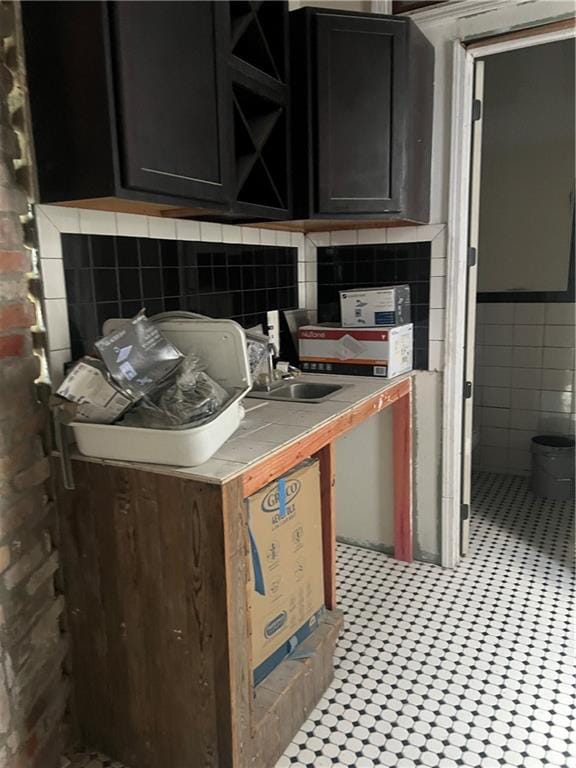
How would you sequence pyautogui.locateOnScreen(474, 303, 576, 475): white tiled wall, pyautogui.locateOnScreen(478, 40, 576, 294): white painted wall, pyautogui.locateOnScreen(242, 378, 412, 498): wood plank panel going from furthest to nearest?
pyautogui.locateOnScreen(474, 303, 576, 475): white tiled wall → pyautogui.locateOnScreen(478, 40, 576, 294): white painted wall → pyautogui.locateOnScreen(242, 378, 412, 498): wood plank panel

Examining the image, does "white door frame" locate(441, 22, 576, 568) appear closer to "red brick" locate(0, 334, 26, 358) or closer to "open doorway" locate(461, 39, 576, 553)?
"open doorway" locate(461, 39, 576, 553)

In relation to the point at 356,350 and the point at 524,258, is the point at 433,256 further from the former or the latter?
the point at 524,258

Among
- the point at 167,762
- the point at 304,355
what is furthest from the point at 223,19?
the point at 167,762

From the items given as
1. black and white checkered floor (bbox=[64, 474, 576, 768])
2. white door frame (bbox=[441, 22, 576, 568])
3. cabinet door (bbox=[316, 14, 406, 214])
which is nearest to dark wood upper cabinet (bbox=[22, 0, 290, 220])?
cabinet door (bbox=[316, 14, 406, 214])

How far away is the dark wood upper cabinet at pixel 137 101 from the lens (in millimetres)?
1312

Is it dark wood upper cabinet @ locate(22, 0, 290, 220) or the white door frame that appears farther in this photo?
the white door frame

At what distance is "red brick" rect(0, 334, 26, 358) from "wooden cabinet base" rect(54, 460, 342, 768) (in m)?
0.32

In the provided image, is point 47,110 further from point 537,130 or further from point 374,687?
point 537,130

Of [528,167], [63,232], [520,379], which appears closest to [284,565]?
[63,232]

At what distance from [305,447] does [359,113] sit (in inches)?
48.9

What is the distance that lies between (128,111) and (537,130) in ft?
8.91

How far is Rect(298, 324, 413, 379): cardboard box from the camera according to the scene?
2.37 meters

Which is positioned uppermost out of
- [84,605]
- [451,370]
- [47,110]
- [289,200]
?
[47,110]

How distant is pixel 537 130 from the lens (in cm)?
325
